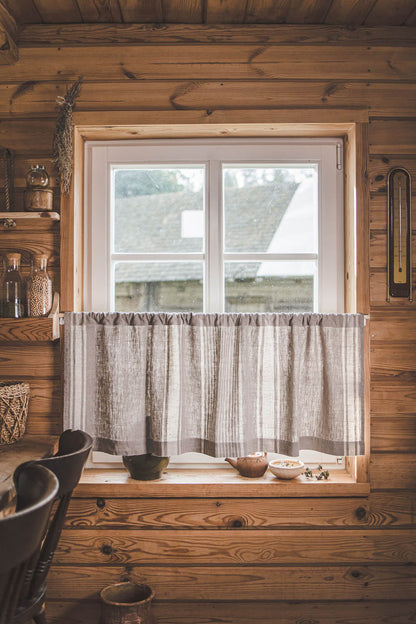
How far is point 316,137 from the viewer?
2252mm

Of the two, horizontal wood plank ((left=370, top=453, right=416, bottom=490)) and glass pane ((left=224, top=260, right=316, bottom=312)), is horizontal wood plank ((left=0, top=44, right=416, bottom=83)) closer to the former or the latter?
glass pane ((left=224, top=260, right=316, bottom=312))

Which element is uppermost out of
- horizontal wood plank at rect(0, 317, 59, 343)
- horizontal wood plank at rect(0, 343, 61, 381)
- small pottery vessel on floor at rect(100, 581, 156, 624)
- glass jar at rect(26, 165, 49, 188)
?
glass jar at rect(26, 165, 49, 188)

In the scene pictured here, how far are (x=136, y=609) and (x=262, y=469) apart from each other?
2.31ft

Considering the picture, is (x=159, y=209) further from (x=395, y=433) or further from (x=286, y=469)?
(x=395, y=433)

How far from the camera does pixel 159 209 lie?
2.28 m

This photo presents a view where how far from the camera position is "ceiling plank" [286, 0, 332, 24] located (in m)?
2.00

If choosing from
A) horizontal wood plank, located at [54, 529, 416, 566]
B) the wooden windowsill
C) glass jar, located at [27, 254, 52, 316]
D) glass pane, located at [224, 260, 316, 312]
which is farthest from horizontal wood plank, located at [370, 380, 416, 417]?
glass jar, located at [27, 254, 52, 316]

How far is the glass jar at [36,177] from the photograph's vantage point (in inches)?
80.4

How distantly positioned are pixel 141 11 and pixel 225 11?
1.10ft

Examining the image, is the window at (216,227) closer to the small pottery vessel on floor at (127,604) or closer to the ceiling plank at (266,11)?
the ceiling plank at (266,11)

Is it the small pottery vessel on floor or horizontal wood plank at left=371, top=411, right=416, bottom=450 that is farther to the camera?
horizontal wood plank at left=371, top=411, right=416, bottom=450

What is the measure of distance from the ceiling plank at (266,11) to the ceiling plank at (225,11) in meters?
0.03

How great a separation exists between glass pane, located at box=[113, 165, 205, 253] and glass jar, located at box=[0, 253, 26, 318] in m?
0.45

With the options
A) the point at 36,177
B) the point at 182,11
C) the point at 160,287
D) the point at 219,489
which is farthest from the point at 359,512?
the point at 182,11
